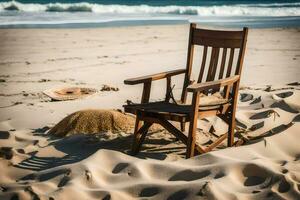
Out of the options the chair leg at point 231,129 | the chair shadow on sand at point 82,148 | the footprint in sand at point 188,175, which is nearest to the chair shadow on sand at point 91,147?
the chair shadow on sand at point 82,148

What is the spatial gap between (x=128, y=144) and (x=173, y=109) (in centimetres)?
75

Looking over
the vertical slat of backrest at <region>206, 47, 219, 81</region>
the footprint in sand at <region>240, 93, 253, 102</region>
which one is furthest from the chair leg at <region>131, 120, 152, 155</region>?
the footprint in sand at <region>240, 93, 253, 102</region>

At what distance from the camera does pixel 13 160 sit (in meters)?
4.06

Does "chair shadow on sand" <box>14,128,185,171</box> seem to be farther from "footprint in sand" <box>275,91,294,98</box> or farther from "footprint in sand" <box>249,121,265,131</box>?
"footprint in sand" <box>275,91,294,98</box>

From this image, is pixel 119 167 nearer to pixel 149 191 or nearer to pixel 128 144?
pixel 149 191

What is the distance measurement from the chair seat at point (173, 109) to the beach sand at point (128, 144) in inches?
15.5

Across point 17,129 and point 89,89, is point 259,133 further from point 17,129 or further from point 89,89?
point 89,89

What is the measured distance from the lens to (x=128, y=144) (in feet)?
14.8

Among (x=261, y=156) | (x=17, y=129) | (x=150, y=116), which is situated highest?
(x=150, y=116)

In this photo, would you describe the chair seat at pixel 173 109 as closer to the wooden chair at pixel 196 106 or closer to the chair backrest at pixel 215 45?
the wooden chair at pixel 196 106

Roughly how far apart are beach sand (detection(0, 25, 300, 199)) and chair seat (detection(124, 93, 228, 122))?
15.5 inches

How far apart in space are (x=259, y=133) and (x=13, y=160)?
2.57 metres

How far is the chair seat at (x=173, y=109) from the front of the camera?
3.77 meters

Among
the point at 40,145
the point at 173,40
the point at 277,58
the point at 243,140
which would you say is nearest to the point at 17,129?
the point at 40,145
